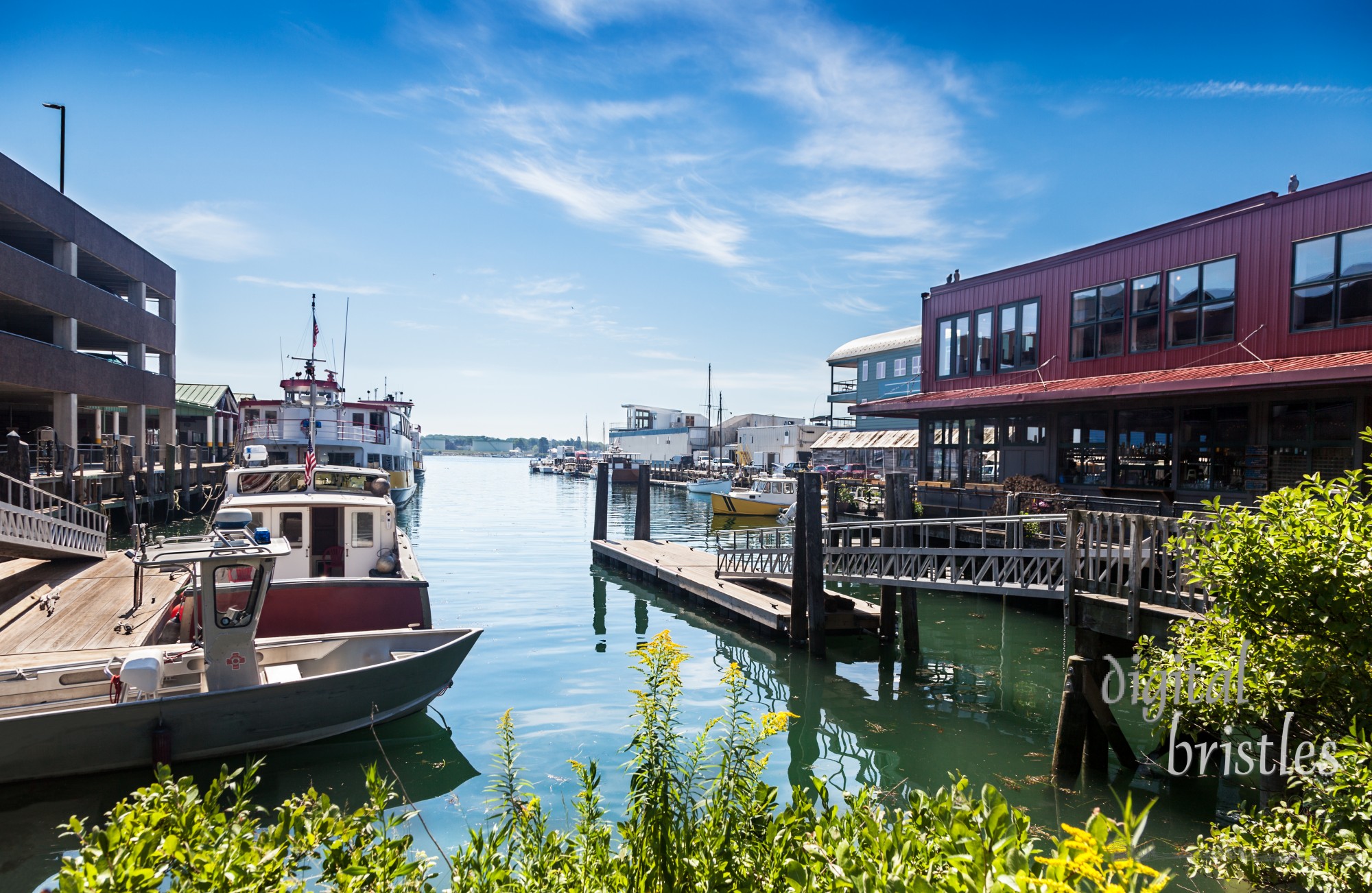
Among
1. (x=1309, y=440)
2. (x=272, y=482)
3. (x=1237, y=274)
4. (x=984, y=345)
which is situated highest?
(x=1237, y=274)

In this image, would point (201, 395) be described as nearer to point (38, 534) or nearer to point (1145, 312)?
point (38, 534)

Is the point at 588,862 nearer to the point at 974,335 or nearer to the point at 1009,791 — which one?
the point at 1009,791

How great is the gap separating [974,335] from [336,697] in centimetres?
2099

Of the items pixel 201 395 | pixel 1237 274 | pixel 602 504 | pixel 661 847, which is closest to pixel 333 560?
pixel 661 847

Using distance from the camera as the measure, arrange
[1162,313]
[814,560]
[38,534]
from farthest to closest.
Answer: [1162,313], [38,534], [814,560]

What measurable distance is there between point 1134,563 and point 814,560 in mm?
6925

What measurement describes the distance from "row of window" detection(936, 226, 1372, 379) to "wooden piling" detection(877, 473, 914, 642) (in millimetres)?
7742

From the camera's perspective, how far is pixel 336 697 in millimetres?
10656

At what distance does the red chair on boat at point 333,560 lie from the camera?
50.9 feet

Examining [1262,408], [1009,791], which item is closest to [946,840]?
[1009,791]

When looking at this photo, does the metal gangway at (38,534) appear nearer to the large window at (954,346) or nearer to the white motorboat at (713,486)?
the large window at (954,346)

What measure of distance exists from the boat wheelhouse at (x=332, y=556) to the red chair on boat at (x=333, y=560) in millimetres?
13

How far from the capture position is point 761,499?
1864 inches

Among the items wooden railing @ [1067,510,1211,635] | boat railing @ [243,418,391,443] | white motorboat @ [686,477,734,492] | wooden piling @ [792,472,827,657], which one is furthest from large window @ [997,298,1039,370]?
white motorboat @ [686,477,734,492]
